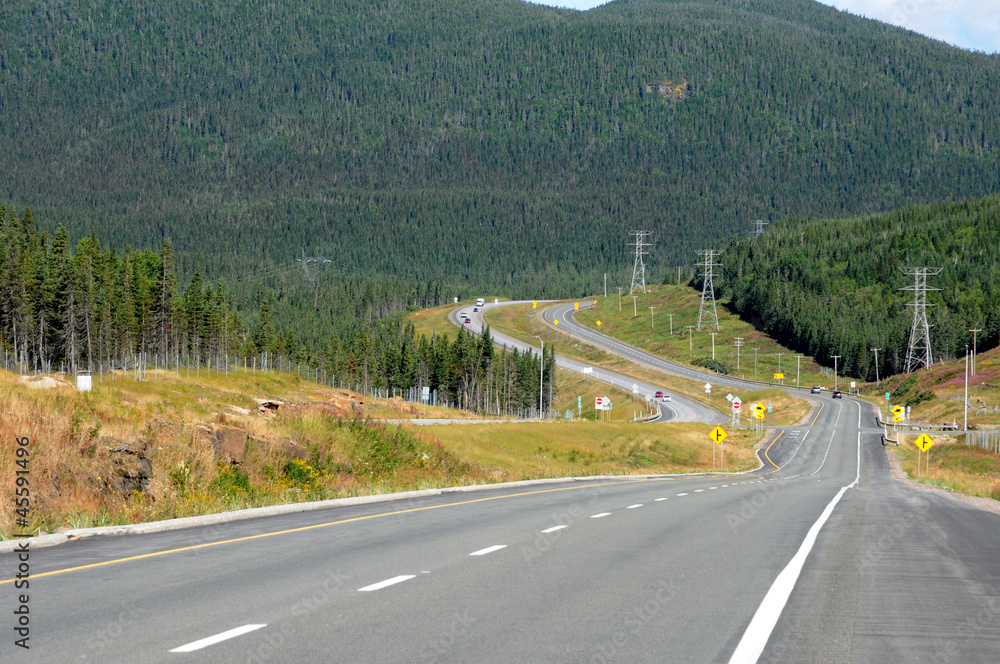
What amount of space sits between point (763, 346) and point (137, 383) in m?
140

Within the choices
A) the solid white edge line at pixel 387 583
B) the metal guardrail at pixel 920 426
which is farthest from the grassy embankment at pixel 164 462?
the metal guardrail at pixel 920 426

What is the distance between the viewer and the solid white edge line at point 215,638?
25.2ft

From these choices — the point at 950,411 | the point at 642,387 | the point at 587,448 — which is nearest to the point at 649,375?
the point at 642,387

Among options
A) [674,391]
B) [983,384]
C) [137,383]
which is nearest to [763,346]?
[674,391]

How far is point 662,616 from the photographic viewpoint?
372 inches

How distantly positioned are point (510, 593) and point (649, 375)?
453 ft

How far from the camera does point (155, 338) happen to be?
128250 mm

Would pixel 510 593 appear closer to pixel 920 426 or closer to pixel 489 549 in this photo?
pixel 489 549

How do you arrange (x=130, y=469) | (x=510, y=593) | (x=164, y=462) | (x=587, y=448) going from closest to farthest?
(x=510, y=593) < (x=130, y=469) < (x=164, y=462) < (x=587, y=448)

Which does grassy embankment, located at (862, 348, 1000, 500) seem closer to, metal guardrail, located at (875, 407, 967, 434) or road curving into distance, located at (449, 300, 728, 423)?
metal guardrail, located at (875, 407, 967, 434)

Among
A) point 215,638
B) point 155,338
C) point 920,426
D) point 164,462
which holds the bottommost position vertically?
point 920,426

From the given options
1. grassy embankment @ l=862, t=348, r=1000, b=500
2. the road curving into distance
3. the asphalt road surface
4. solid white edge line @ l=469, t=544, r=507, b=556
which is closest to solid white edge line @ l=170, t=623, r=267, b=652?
the asphalt road surface

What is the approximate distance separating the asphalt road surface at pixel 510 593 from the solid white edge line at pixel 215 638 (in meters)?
0.03

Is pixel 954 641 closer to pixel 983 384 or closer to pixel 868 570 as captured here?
pixel 868 570
